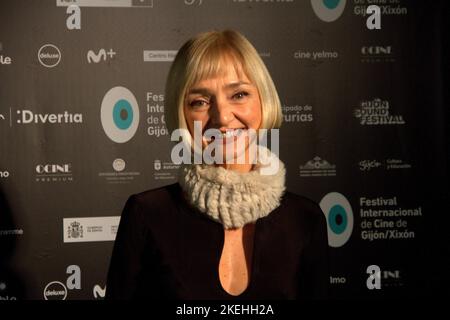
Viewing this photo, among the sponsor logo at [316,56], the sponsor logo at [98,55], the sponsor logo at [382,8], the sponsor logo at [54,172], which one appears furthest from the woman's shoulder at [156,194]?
the sponsor logo at [382,8]

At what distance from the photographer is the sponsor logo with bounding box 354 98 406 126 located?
9.70 feet

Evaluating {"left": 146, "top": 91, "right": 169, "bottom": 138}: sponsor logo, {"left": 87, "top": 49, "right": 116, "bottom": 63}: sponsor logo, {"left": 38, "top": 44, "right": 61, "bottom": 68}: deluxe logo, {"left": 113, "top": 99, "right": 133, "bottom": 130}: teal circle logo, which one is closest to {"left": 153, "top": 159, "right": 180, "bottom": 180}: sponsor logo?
{"left": 146, "top": 91, "right": 169, "bottom": 138}: sponsor logo

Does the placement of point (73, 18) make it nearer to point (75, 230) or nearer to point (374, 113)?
point (75, 230)

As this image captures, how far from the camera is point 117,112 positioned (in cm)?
285

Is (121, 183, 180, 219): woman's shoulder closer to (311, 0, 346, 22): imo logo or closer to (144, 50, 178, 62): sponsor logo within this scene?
(144, 50, 178, 62): sponsor logo

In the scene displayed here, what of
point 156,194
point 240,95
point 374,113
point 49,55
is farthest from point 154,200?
point 374,113

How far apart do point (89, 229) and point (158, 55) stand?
3.18 ft

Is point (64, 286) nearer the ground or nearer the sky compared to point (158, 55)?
nearer the ground

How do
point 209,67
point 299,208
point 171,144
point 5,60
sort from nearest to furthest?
point 209,67 → point 299,208 → point 5,60 → point 171,144

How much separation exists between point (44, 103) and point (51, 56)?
243 mm

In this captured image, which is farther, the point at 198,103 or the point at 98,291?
the point at 98,291

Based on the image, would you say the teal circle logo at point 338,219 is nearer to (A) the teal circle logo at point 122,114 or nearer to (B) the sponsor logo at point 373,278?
(B) the sponsor logo at point 373,278
